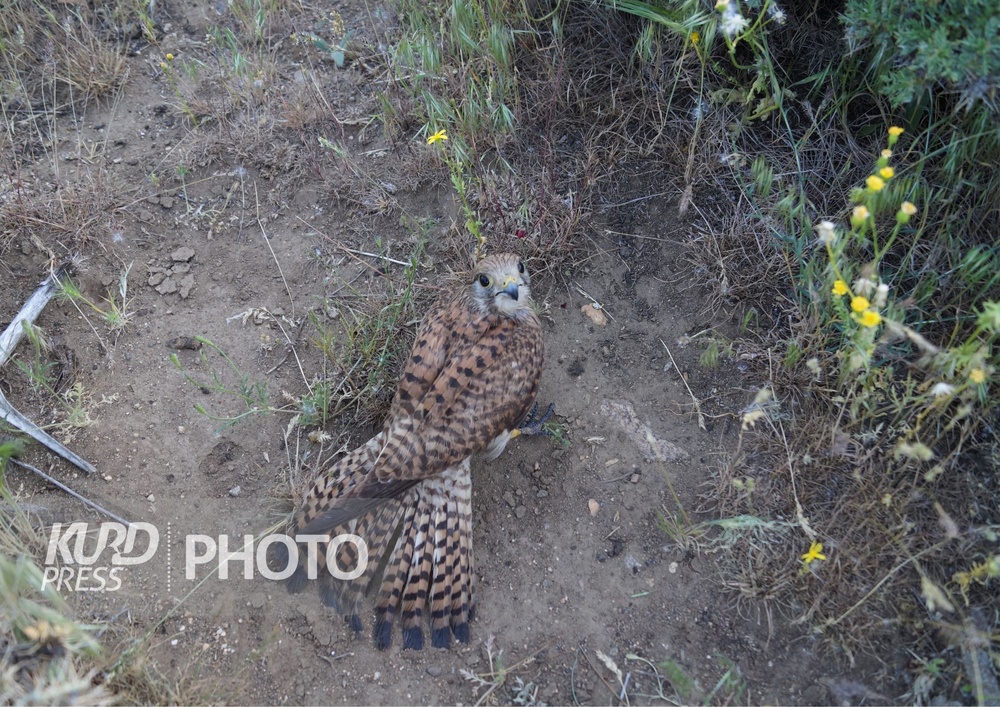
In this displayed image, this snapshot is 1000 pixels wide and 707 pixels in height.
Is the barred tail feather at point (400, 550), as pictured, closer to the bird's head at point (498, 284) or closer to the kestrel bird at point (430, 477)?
the kestrel bird at point (430, 477)

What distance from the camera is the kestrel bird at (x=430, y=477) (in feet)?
11.6

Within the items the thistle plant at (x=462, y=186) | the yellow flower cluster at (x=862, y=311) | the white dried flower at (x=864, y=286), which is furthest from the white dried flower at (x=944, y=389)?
the thistle plant at (x=462, y=186)

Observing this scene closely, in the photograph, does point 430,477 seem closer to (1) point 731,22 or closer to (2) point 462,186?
(2) point 462,186

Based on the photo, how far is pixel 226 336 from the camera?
14.1 feet

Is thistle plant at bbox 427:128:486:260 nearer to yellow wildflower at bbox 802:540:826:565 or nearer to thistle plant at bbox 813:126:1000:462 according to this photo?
thistle plant at bbox 813:126:1000:462

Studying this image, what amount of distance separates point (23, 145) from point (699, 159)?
419cm

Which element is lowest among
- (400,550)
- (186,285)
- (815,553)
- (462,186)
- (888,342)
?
(400,550)

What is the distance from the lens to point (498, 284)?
3867 mm

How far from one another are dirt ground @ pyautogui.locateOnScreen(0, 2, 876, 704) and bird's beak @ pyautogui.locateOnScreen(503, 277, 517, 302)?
57cm

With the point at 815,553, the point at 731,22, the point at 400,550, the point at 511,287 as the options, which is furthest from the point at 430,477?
the point at 731,22

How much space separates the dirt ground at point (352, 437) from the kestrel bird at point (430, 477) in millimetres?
152

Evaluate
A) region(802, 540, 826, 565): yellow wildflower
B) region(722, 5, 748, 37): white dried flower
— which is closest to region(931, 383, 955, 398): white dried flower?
region(802, 540, 826, 565): yellow wildflower

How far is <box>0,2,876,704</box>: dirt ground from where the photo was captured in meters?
3.39

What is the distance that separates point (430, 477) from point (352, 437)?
0.66 meters
